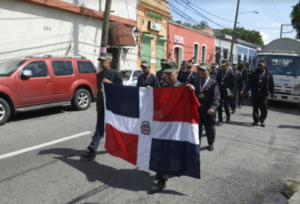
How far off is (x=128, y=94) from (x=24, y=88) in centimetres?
501

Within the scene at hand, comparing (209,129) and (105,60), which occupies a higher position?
(105,60)

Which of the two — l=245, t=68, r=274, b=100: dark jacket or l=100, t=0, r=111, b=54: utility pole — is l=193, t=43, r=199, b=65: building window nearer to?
l=100, t=0, r=111, b=54: utility pole

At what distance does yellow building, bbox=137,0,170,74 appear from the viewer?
1936 centimetres

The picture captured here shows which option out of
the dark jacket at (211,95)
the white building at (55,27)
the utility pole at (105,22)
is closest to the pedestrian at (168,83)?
the dark jacket at (211,95)

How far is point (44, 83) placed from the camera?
8.63m

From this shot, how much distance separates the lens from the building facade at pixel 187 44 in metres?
23.4

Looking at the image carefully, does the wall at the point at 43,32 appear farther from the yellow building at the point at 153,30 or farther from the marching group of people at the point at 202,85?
the marching group of people at the point at 202,85

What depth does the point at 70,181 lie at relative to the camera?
13.7 ft

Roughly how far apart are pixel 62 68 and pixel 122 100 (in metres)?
5.54

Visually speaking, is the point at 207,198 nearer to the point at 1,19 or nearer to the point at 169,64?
the point at 169,64

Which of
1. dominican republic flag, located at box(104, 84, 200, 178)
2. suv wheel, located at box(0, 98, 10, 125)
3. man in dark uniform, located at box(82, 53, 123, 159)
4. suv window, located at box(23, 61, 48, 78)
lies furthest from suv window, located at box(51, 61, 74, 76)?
dominican republic flag, located at box(104, 84, 200, 178)

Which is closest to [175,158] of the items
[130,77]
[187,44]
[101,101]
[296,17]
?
[101,101]

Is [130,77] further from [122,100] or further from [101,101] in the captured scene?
[122,100]

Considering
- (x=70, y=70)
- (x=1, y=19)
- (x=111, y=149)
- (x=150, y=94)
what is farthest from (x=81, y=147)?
(x=1, y=19)
